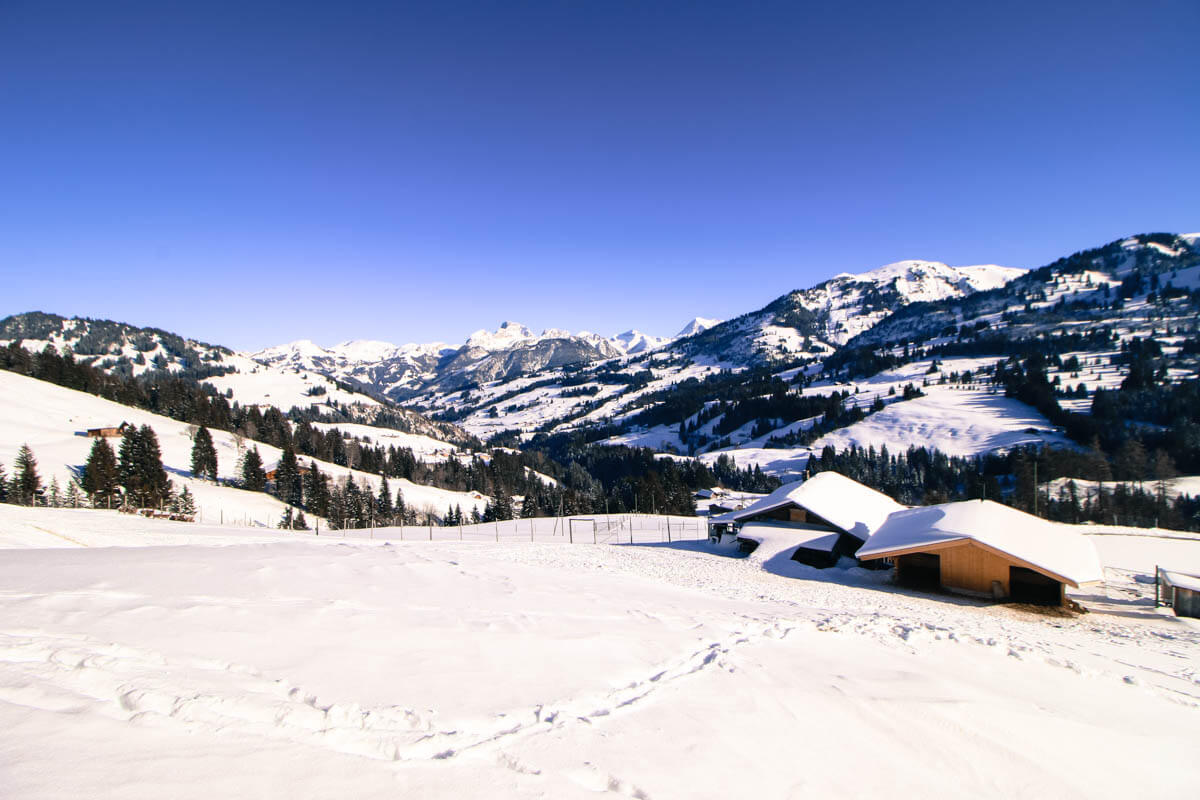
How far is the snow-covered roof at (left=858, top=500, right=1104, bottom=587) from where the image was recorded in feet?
73.3

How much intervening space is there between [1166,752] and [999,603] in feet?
58.2

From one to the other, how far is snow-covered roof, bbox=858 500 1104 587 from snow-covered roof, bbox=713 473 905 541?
210 inches

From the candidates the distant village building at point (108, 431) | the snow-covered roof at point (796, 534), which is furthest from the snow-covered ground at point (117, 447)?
the snow-covered roof at point (796, 534)

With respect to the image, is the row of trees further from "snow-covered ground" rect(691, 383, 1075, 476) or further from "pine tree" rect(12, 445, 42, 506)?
"snow-covered ground" rect(691, 383, 1075, 476)

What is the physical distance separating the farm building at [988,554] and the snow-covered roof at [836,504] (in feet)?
20.9

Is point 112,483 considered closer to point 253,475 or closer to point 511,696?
point 253,475

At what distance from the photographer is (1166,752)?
8.02m

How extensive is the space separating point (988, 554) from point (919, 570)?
11.5 feet

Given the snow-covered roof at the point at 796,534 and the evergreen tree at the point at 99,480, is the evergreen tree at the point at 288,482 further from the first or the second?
the snow-covered roof at the point at 796,534

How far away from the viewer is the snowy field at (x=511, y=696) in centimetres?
486

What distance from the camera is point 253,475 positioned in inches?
3086

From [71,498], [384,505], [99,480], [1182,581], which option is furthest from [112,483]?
[1182,581]

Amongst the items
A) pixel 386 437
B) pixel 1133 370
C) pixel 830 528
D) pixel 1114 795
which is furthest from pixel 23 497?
pixel 1133 370

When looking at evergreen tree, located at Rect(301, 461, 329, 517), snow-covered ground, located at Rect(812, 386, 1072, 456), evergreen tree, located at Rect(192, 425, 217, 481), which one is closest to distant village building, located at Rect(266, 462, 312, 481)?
evergreen tree, located at Rect(301, 461, 329, 517)
